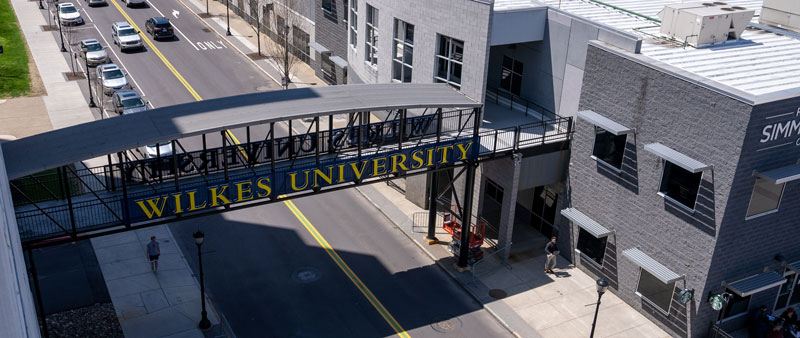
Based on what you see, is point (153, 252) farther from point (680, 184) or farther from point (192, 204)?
point (680, 184)

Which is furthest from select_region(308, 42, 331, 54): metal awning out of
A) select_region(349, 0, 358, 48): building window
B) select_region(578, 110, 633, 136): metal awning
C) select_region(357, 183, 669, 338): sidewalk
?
select_region(578, 110, 633, 136): metal awning

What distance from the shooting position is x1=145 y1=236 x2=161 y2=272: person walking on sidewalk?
27.8m

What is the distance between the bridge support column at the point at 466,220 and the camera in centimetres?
2798

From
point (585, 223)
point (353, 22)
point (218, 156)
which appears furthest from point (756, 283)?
point (353, 22)

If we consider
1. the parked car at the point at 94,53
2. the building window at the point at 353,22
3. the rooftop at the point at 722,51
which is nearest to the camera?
the rooftop at the point at 722,51

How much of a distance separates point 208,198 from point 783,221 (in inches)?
780

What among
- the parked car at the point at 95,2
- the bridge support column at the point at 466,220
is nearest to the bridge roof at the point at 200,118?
the bridge support column at the point at 466,220

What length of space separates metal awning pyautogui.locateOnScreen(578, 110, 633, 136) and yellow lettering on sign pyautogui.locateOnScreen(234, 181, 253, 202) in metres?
12.8

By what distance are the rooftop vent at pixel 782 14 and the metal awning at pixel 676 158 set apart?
10.1 meters

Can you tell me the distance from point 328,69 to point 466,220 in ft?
75.6

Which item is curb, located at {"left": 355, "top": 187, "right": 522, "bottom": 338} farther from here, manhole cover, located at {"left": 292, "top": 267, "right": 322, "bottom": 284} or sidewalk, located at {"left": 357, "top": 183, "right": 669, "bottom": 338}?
manhole cover, located at {"left": 292, "top": 267, "right": 322, "bottom": 284}

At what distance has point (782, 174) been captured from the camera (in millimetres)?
23500

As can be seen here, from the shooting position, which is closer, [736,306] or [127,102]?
[736,306]

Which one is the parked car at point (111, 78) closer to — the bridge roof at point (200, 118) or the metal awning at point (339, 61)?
the metal awning at point (339, 61)
